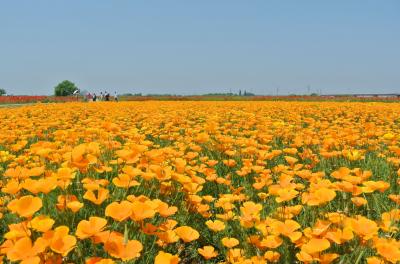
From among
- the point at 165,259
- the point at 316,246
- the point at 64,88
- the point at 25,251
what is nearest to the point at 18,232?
the point at 25,251

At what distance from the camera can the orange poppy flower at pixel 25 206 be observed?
1725mm

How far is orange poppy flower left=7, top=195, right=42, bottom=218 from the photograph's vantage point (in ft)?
5.66

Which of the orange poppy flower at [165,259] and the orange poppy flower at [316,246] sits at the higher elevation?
the orange poppy flower at [316,246]

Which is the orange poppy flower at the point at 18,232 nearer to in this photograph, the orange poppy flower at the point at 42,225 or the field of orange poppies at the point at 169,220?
the field of orange poppies at the point at 169,220

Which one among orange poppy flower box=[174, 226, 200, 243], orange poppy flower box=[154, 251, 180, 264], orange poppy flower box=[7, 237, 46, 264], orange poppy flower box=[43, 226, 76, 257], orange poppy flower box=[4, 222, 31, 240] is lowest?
orange poppy flower box=[174, 226, 200, 243]

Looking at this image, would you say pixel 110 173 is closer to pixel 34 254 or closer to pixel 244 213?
pixel 244 213

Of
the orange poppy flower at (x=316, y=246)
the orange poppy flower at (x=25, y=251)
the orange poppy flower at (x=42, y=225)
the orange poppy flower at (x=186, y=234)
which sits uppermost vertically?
the orange poppy flower at (x=42, y=225)

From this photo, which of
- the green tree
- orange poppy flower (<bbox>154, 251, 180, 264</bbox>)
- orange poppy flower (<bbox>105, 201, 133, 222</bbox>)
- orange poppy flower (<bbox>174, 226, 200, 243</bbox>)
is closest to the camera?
orange poppy flower (<bbox>154, 251, 180, 264</bbox>)

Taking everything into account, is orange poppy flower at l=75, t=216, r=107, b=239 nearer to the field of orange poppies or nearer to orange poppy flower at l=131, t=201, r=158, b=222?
the field of orange poppies

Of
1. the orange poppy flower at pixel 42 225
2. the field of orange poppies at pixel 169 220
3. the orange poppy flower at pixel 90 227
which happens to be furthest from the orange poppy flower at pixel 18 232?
the orange poppy flower at pixel 90 227

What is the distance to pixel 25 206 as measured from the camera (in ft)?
5.78

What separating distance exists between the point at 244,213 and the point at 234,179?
74.4 inches

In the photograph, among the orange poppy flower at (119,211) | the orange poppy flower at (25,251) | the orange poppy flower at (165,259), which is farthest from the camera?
the orange poppy flower at (119,211)

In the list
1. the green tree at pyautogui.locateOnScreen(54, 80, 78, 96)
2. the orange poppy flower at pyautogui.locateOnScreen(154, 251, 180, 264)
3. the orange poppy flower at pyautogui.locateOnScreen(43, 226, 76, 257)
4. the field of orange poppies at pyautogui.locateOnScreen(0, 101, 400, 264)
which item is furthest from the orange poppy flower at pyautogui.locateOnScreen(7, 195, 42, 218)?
the green tree at pyautogui.locateOnScreen(54, 80, 78, 96)
